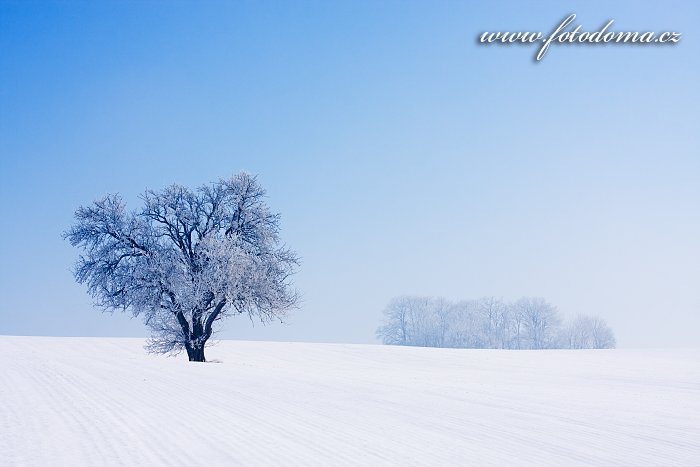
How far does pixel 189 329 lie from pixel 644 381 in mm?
22912

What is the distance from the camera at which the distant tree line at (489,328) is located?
91.1 metres

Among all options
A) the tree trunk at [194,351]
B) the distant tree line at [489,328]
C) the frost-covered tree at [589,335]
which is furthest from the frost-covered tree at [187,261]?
the frost-covered tree at [589,335]

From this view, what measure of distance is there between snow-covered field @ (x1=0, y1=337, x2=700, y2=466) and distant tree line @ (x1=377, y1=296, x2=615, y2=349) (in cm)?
6900

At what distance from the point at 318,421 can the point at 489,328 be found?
8614 centimetres

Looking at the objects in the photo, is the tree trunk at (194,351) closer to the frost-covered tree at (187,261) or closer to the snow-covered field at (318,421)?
the frost-covered tree at (187,261)

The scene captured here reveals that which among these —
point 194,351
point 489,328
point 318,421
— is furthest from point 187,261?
point 489,328

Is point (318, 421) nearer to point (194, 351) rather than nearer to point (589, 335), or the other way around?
point (194, 351)

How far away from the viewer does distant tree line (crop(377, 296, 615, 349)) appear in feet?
299

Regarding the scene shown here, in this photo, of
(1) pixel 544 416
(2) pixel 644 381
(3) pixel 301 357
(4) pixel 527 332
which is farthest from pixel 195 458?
(4) pixel 527 332

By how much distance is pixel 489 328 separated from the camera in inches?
3703

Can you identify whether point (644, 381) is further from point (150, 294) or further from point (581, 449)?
point (150, 294)

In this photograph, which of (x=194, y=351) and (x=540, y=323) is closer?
(x=194, y=351)

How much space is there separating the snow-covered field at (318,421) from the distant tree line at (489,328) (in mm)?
69001

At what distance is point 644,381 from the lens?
27.2 m
